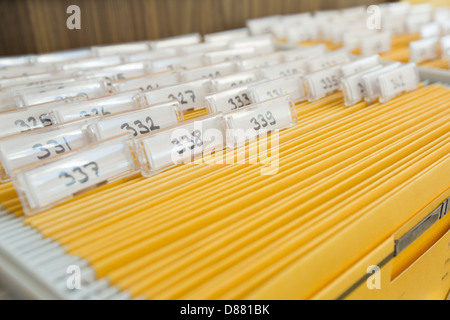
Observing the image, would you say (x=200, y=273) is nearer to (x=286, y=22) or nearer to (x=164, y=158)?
(x=164, y=158)

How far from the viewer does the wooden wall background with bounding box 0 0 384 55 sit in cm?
219

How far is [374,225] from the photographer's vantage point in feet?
2.43

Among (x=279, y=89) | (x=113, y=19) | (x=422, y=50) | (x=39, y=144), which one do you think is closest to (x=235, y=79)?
(x=279, y=89)

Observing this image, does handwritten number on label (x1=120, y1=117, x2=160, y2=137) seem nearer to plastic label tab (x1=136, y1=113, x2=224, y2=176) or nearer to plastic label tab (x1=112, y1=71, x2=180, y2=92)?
plastic label tab (x1=136, y1=113, x2=224, y2=176)

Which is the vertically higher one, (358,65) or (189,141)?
(358,65)

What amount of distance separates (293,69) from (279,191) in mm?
781

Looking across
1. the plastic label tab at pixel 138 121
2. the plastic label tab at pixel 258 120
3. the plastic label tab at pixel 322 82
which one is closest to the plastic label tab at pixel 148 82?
the plastic label tab at pixel 138 121

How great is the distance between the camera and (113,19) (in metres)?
2.49

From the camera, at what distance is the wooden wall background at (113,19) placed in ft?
7.19

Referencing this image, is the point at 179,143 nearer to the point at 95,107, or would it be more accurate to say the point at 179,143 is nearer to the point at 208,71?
the point at 95,107

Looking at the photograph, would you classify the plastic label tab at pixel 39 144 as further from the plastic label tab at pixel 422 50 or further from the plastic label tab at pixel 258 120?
the plastic label tab at pixel 422 50

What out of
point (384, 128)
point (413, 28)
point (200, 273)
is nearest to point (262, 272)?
point (200, 273)

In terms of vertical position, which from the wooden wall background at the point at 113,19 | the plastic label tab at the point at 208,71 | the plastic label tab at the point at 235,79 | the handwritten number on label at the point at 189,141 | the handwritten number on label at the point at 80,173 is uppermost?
the wooden wall background at the point at 113,19

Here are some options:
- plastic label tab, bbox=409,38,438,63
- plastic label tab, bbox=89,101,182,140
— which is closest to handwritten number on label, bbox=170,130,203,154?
plastic label tab, bbox=89,101,182,140
